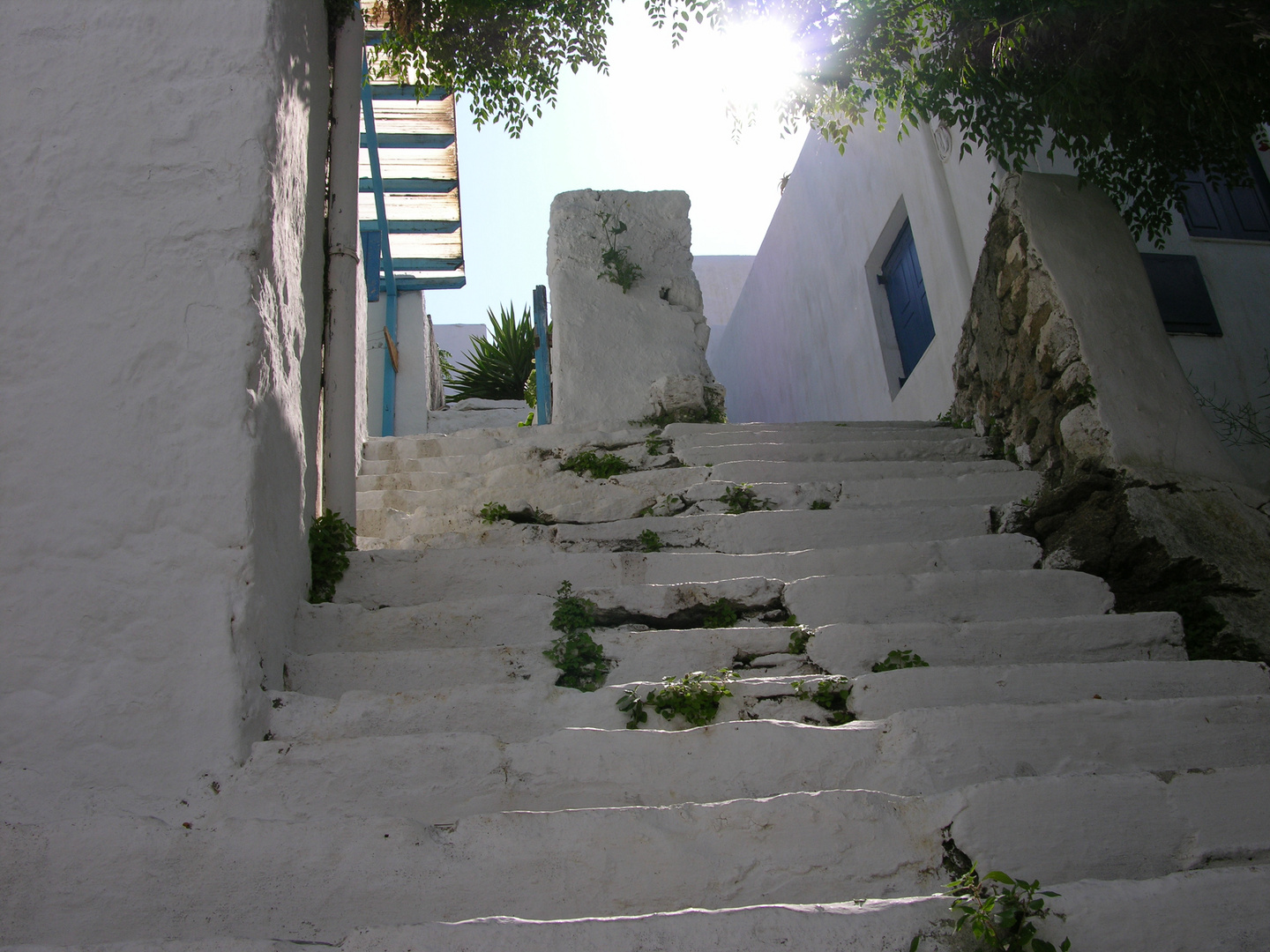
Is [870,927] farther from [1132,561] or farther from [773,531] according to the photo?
[1132,561]

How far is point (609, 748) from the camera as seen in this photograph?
2.07m

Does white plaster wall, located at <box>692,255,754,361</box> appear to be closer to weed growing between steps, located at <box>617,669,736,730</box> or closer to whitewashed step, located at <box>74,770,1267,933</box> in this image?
weed growing between steps, located at <box>617,669,736,730</box>

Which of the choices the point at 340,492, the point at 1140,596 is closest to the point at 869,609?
the point at 1140,596

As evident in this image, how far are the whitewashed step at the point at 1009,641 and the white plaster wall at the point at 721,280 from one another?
1119cm

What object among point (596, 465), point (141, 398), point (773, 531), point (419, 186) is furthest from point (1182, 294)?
point (419, 186)

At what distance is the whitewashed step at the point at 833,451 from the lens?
4145mm

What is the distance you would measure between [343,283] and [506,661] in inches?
69.4

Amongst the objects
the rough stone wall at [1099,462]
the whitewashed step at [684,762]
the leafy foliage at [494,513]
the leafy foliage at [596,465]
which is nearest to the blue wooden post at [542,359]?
the leafy foliage at [596,465]

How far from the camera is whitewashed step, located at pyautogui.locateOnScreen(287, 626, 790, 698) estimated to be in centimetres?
241

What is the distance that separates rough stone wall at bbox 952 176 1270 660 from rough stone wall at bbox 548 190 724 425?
1.53 meters

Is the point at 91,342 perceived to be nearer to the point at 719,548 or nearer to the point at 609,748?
the point at 609,748

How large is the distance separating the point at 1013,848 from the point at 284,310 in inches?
90.4

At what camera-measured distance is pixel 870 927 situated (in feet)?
5.22

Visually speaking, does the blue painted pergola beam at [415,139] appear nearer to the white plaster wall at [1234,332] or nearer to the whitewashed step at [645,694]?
the white plaster wall at [1234,332]
